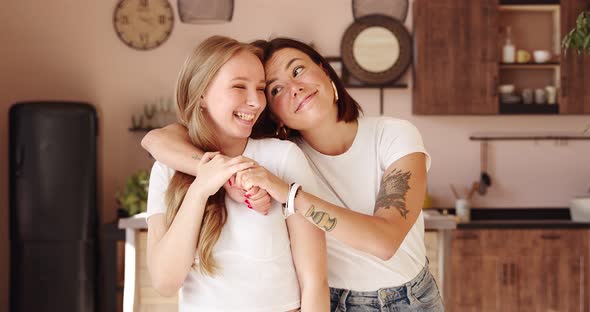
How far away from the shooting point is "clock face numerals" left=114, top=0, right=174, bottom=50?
5.24 m

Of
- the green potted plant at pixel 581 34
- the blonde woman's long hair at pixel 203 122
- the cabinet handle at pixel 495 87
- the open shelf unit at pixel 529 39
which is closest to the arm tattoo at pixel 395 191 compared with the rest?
the blonde woman's long hair at pixel 203 122

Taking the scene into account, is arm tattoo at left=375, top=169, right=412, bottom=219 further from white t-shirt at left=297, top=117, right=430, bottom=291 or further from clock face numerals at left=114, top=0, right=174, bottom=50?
clock face numerals at left=114, top=0, right=174, bottom=50

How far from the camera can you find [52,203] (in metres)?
4.54

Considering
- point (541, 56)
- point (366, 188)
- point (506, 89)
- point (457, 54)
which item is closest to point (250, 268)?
point (366, 188)

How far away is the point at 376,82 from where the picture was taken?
5195 mm

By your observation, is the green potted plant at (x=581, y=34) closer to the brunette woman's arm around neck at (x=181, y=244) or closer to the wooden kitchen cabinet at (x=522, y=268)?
the wooden kitchen cabinet at (x=522, y=268)

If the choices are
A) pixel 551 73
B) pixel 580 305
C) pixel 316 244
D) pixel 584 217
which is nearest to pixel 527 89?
pixel 551 73

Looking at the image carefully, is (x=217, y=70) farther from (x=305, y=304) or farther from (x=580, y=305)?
(x=580, y=305)

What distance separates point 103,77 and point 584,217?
12.4 feet

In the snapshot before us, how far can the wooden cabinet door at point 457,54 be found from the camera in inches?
199

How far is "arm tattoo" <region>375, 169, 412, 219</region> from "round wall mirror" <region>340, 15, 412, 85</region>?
3.44 metres

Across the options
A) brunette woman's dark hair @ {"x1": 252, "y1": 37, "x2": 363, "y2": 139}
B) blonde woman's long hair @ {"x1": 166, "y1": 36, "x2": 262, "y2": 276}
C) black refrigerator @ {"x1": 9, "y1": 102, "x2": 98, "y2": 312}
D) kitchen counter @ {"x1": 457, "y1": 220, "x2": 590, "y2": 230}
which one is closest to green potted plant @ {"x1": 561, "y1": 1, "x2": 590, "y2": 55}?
kitchen counter @ {"x1": 457, "y1": 220, "x2": 590, "y2": 230}

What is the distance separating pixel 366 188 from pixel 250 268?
45cm

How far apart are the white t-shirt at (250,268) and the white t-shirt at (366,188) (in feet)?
0.68
